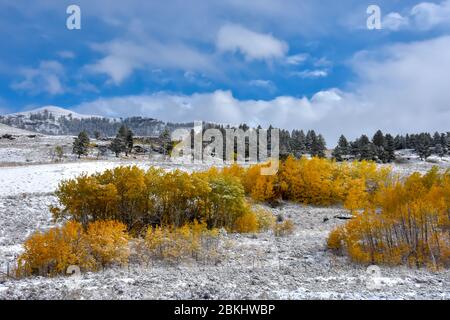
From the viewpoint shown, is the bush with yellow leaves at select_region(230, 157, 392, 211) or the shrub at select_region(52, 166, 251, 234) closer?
the shrub at select_region(52, 166, 251, 234)

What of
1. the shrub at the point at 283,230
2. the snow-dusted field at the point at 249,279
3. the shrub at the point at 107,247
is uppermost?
the shrub at the point at 107,247

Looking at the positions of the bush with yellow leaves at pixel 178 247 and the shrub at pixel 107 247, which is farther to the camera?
the bush with yellow leaves at pixel 178 247

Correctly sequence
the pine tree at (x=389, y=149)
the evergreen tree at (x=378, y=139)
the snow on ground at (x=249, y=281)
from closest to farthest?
the snow on ground at (x=249, y=281)
the pine tree at (x=389, y=149)
the evergreen tree at (x=378, y=139)

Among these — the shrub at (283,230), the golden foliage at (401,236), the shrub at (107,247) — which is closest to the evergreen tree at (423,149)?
the golden foliage at (401,236)

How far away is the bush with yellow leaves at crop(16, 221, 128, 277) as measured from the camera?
14.8 meters

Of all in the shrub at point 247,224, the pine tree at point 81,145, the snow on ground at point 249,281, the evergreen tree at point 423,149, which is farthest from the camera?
the evergreen tree at point 423,149

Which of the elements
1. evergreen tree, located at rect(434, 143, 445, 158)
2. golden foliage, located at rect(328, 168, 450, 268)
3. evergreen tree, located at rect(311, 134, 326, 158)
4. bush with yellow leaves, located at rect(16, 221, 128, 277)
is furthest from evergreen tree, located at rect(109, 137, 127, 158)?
evergreen tree, located at rect(434, 143, 445, 158)

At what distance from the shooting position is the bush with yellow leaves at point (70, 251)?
14.8 m

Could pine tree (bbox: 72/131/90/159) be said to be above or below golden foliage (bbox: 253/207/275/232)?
above

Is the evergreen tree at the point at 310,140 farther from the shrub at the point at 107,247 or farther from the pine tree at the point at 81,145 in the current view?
the shrub at the point at 107,247

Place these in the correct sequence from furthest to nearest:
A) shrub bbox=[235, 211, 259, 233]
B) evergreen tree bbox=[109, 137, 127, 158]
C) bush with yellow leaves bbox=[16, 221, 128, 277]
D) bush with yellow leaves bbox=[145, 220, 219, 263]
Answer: evergreen tree bbox=[109, 137, 127, 158]
shrub bbox=[235, 211, 259, 233]
bush with yellow leaves bbox=[145, 220, 219, 263]
bush with yellow leaves bbox=[16, 221, 128, 277]

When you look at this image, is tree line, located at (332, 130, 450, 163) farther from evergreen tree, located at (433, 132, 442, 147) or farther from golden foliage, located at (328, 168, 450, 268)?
golden foliage, located at (328, 168, 450, 268)

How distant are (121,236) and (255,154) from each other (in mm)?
82796
